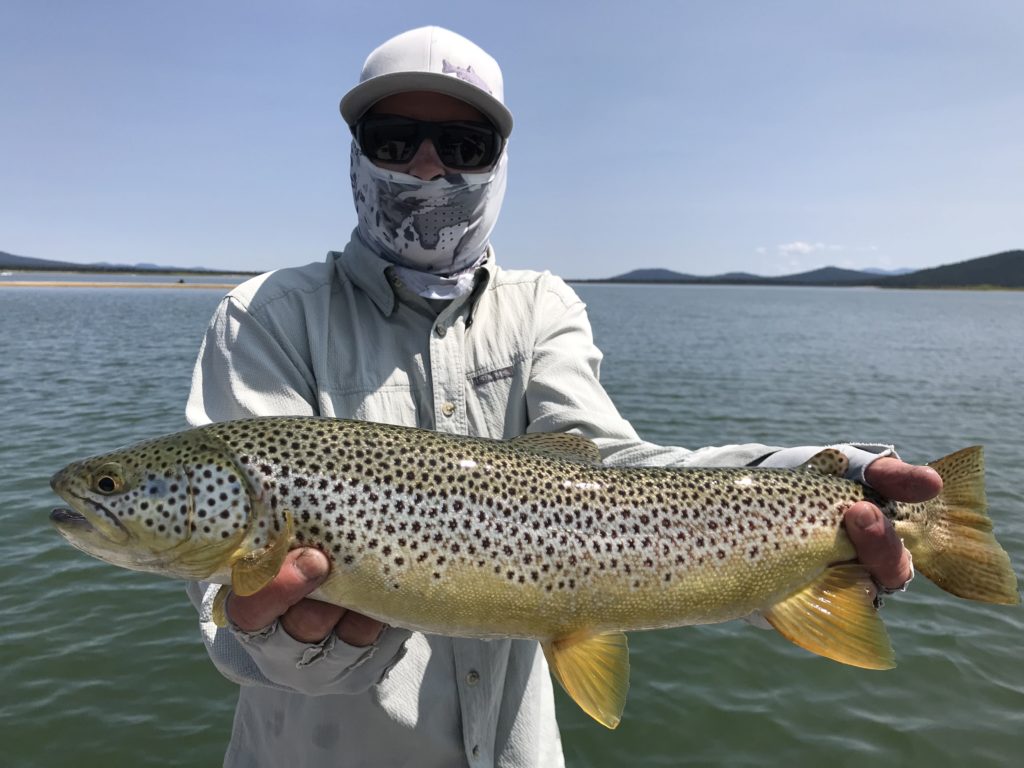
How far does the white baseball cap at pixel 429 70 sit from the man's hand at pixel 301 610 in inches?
75.3

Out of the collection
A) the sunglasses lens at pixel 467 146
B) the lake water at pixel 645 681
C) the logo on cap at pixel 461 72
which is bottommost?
the lake water at pixel 645 681

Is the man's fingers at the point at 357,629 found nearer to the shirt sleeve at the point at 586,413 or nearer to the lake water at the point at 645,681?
the shirt sleeve at the point at 586,413

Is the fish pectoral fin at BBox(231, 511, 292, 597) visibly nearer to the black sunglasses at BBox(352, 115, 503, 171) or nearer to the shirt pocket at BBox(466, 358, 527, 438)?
the shirt pocket at BBox(466, 358, 527, 438)

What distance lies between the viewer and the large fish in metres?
2.36

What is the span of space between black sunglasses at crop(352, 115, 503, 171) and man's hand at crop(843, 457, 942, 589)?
7.44 feet

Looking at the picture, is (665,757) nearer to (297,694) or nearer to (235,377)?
(297,694)

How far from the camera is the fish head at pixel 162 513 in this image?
235 cm

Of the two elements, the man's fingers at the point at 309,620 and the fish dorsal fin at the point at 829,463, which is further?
the fish dorsal fin at the point at 829,463

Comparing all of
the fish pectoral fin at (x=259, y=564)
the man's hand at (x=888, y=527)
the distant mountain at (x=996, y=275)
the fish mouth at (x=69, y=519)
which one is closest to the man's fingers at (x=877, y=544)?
the man's hand at (x=888, y=527)

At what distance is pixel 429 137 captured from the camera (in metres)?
3.19

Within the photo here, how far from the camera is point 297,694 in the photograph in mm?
2689

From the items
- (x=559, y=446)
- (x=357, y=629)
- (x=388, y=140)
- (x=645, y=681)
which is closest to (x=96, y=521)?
(x=357, y=629)

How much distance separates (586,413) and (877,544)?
4.12ft

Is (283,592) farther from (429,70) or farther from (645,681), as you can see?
(645,681)
